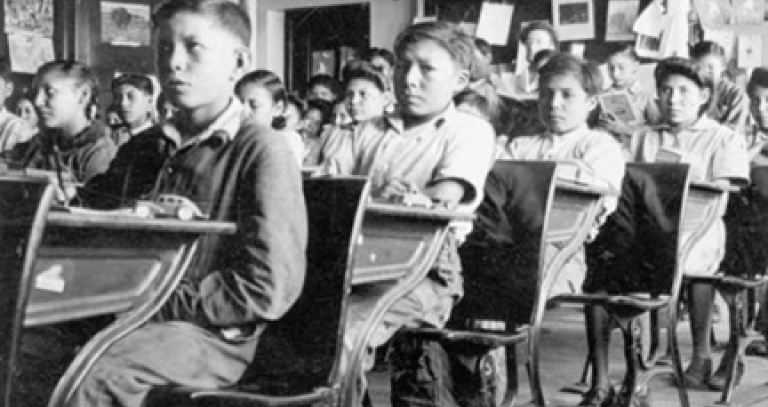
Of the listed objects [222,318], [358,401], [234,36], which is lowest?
[358,401]

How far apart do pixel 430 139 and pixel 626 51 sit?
10.4 feet

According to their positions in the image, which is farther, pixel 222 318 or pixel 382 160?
pixel 382 160

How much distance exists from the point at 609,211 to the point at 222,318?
1.72 m

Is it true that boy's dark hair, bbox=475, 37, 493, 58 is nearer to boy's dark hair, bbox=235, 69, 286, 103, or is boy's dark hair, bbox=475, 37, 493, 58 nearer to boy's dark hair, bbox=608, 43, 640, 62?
boy's dark hair, bbox=608, 43, 640, 62

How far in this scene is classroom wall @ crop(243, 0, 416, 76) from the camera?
6.67 m

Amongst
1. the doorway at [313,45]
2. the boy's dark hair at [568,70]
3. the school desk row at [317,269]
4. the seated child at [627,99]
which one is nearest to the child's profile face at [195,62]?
the school desk row at [317,269]

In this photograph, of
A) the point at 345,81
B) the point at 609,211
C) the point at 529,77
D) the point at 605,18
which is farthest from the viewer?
the point at 605,18

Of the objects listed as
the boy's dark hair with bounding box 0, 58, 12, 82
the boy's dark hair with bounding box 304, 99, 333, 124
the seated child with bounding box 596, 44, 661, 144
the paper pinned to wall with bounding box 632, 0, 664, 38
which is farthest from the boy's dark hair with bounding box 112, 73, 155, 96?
the paper pinned to wall with bounding box 632, 0, 664, 38

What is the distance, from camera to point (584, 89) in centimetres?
354

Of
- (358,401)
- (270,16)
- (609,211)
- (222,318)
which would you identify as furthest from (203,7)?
(270,16)

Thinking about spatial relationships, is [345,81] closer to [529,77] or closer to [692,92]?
[529,77]

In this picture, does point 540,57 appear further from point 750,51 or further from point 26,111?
point 26,111

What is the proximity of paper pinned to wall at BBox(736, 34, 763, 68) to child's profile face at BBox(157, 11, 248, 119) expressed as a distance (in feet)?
14.1

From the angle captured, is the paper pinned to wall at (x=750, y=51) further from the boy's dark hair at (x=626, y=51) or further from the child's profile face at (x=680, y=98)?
the child's profile face at (x=680, y=98)
